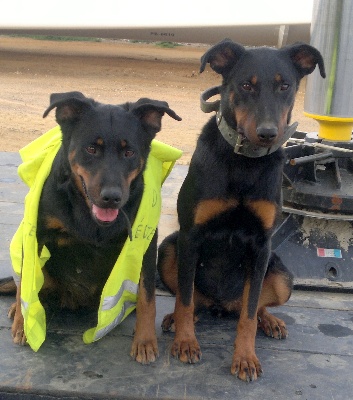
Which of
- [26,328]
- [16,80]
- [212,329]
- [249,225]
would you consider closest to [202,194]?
[249,225]

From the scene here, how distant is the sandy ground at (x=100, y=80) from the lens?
9.99 metres

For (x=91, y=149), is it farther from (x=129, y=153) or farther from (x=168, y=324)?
(x=168, y=324)

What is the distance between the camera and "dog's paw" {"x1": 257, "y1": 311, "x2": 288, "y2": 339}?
327 cm

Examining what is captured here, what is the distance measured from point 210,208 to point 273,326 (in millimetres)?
777

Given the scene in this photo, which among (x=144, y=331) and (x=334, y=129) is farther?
(x=334, y=129)

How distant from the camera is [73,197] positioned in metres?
2.92

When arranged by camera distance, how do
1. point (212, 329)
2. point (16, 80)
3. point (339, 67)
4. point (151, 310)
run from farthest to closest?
point (16, 80) < point (339, 67) < point (212, 329) < point (151, 310)

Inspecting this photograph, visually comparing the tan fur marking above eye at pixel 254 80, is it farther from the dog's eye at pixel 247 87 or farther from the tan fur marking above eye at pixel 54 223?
the tan fur marking above eye at pixel 54 223

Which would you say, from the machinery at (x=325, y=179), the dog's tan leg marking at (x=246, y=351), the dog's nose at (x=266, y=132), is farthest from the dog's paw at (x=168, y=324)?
the dog's nose at (x=266, y=132)

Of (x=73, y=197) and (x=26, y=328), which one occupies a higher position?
(x=73, y=197)

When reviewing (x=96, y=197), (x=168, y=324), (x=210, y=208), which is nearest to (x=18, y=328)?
(x=168, y=324)

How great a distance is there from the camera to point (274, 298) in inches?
129

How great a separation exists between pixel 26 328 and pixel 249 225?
1154 millimetres

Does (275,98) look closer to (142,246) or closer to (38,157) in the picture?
(142,246)
